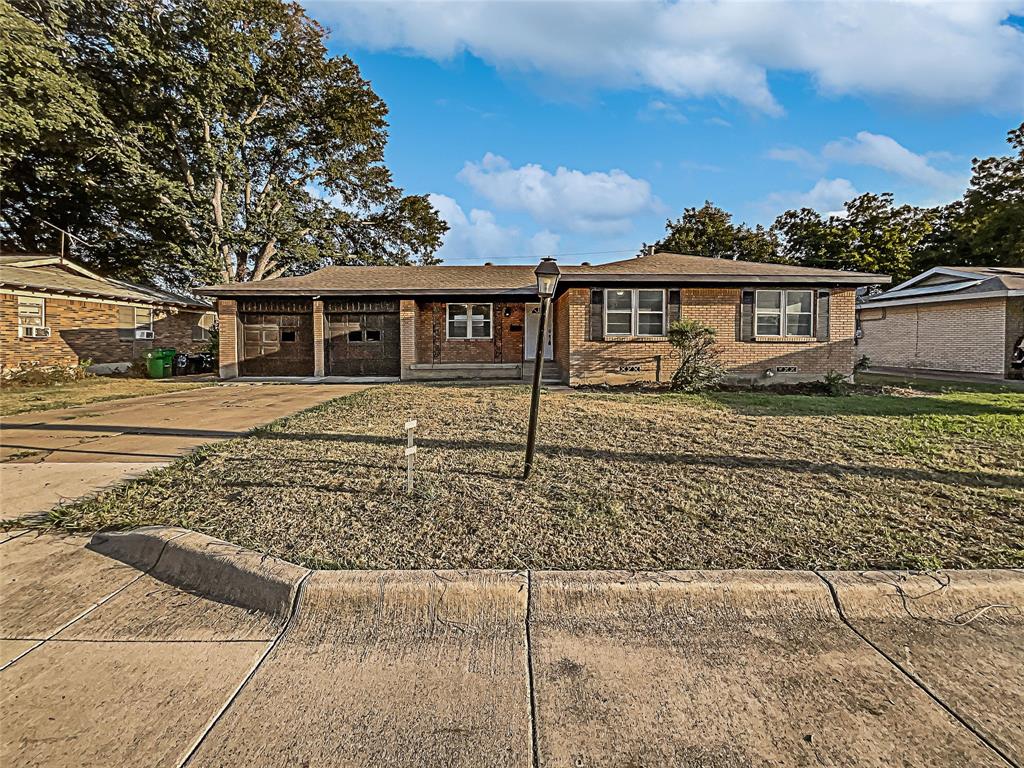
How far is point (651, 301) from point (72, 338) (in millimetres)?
18609

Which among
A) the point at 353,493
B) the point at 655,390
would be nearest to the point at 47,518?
the point at 353,493

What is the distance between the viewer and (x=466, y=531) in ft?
11.6

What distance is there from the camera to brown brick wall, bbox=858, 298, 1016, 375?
14422 mm

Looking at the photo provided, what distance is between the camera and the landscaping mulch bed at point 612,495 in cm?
320

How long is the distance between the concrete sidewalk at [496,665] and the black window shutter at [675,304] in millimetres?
9916

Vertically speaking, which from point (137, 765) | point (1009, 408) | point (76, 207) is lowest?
point (137, 765)

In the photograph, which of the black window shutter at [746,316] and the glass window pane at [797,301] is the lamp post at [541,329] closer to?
the black window shutter at [746,316]

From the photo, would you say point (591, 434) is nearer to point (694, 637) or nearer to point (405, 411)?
point (405, 411)

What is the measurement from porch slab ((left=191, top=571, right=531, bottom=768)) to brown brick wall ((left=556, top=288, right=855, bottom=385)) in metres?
9.85

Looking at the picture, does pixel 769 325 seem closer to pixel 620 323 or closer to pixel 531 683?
pixel 620 323

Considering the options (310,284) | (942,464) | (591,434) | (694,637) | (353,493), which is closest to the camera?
(694,637)

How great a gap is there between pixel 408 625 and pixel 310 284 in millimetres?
15212

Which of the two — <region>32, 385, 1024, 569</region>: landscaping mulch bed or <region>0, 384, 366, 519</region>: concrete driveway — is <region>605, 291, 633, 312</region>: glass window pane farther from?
<region>0, 384, 366, 519</region>: concrete driveway

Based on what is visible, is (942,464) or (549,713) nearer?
(549,713)
